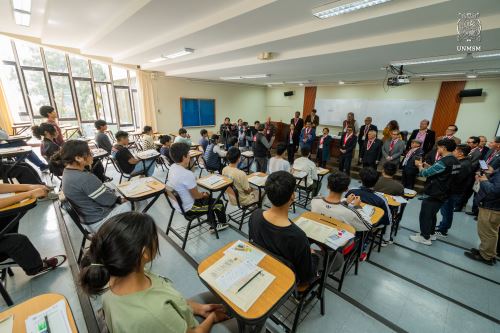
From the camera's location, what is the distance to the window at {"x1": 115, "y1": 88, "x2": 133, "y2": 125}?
7.97 metres

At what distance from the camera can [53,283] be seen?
2.03 metres

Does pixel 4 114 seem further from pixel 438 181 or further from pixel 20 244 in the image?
pixel 438 181

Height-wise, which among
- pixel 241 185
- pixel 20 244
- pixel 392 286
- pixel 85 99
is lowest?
pixel 392 286

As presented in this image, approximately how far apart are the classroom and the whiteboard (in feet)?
3.38

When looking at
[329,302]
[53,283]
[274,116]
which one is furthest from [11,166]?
[274,116]

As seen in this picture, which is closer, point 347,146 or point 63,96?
point 347,146

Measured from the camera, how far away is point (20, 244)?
1.81 meters

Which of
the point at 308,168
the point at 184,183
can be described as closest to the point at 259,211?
the point at 184,183

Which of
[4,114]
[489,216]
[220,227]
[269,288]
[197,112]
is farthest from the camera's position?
[197,112]

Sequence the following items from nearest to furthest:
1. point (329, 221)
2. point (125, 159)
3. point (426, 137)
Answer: point (329, 221)
point (125, 159)
point (426, 137)

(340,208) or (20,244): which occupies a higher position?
(340,208)

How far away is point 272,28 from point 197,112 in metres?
6.28

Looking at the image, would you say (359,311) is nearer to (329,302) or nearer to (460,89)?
(329,302)

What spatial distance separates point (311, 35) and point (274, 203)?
10.2 feet
